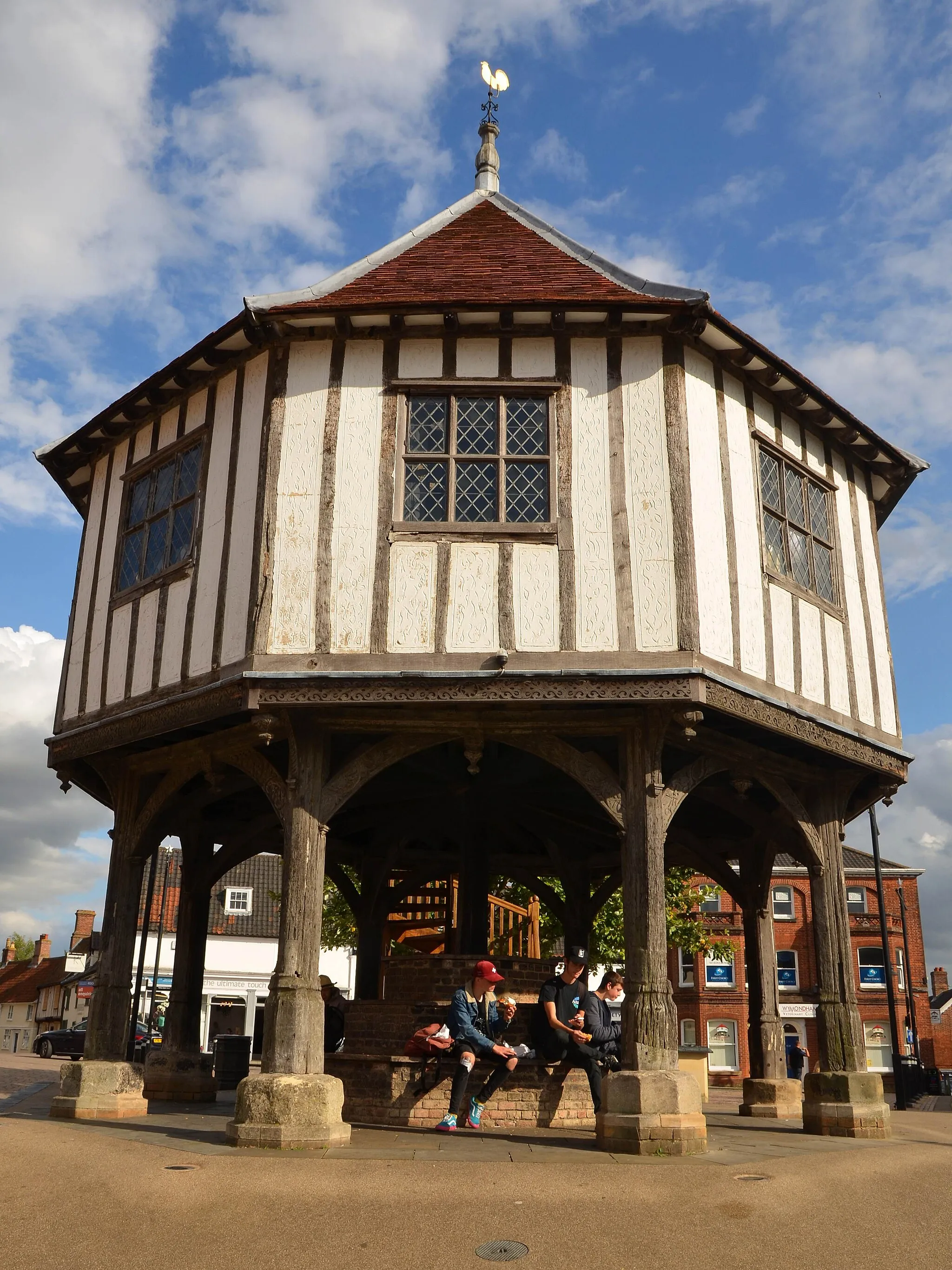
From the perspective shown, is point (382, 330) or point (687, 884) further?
point (687, 884)

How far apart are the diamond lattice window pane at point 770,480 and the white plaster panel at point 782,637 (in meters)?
0.96

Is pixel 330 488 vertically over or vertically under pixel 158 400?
under

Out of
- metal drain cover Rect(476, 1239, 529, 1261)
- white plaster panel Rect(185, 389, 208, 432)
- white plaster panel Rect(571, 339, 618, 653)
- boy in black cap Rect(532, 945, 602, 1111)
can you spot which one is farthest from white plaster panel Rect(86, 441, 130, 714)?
metal drain cover Rect(476, 1239, 529, 1261)

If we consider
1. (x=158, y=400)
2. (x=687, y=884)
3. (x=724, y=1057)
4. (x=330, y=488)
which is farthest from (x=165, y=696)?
(x=724, y=1057)

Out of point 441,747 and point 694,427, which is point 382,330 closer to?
point 694,427

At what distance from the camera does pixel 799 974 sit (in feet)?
126

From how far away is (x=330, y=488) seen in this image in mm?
10531

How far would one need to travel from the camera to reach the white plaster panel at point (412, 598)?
10.0 meters

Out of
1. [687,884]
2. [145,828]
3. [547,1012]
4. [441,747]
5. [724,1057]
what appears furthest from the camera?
[724,1057]

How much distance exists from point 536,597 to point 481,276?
3459mm

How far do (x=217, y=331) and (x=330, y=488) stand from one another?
2.04m

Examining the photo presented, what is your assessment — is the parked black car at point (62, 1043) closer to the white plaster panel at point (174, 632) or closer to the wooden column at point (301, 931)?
the white plaster panel at point (174, 632)

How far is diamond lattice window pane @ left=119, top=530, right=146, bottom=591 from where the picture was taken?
12.3 m

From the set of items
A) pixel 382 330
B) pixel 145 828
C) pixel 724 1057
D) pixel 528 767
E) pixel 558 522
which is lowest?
pixel 724 1057
